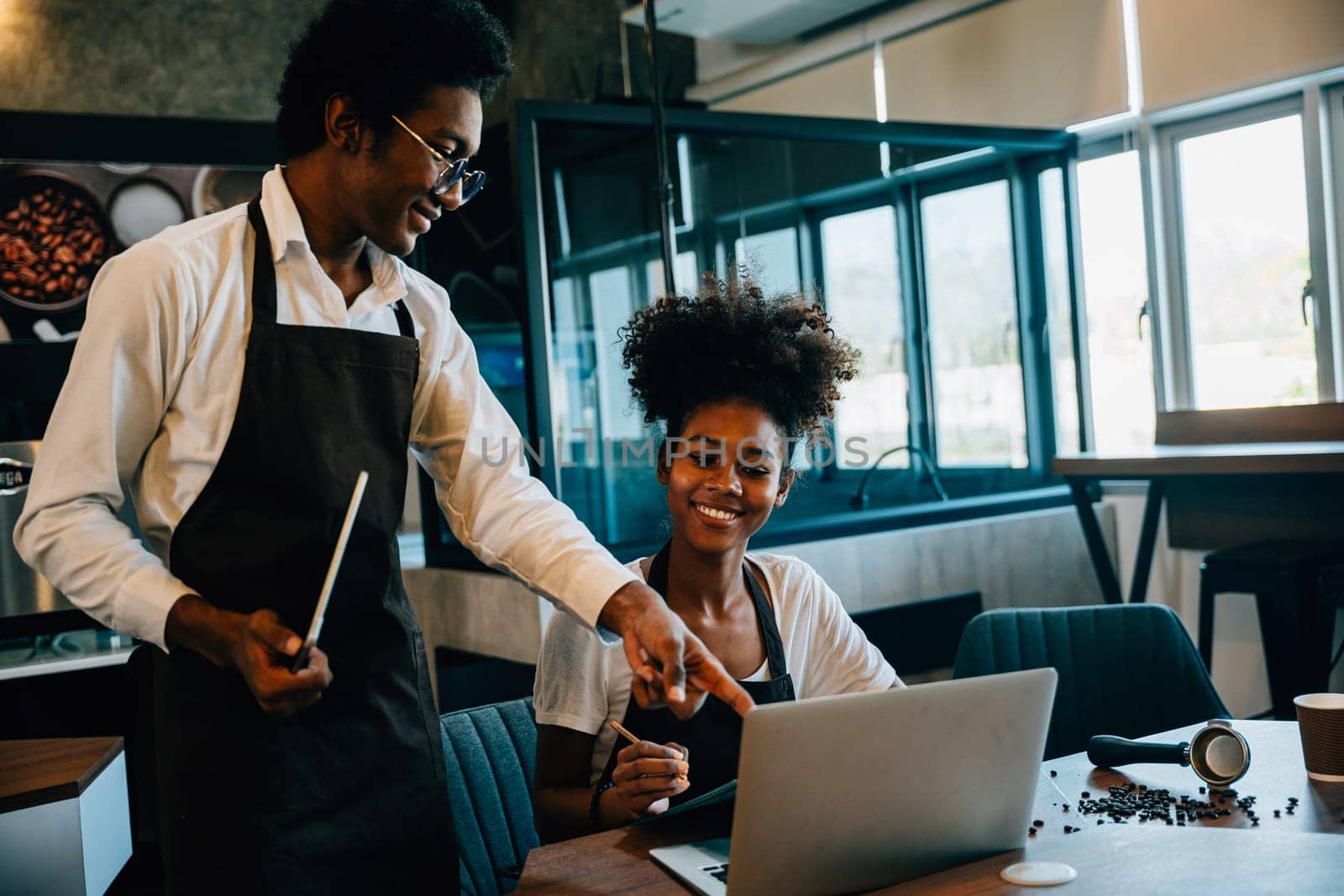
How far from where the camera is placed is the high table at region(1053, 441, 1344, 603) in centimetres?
337

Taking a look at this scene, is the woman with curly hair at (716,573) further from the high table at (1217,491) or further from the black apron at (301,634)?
the high table at (1217,491)

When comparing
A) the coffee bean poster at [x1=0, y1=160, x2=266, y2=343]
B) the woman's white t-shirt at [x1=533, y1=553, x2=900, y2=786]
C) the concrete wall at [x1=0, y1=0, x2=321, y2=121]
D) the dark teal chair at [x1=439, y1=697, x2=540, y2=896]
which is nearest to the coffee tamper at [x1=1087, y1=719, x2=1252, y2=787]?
the woman's white t-shirt at [x1=533, y1=553, x2=900, y2=786]

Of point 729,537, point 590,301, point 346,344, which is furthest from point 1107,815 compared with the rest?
point 590,301

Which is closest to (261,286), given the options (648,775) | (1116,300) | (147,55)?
(648,775)

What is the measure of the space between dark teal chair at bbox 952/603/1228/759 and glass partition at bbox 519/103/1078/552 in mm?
1164

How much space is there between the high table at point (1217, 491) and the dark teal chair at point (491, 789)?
233cm

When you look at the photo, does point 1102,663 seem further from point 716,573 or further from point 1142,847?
point 1142,847

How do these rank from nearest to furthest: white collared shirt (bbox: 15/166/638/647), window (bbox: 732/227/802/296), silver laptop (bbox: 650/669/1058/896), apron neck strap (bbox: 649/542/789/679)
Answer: silver laptop (bbox: 650/669/1058/896) < white collared shirt (bbox: 15/166/638/647) < apron neck strap (bbox: 649/542/789/679) < window (bbox: 732/227/802/296)

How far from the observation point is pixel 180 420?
4.17ft

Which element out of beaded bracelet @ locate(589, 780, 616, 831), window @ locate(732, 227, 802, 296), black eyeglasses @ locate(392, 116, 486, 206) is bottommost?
beaded bracelet @ locate(589, 780, 616, 831)

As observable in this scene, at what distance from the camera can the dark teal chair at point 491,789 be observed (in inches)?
66.5

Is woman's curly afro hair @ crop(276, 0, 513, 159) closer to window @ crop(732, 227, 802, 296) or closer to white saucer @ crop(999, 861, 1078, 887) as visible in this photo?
white saucer @ crop(999, 861, 1078, 887)

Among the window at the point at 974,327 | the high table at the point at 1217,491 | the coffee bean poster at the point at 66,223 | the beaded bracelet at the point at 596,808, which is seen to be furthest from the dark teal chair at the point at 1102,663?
the coffee bean poster at the point at 66,223

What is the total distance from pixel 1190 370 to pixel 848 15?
2.22 metres
